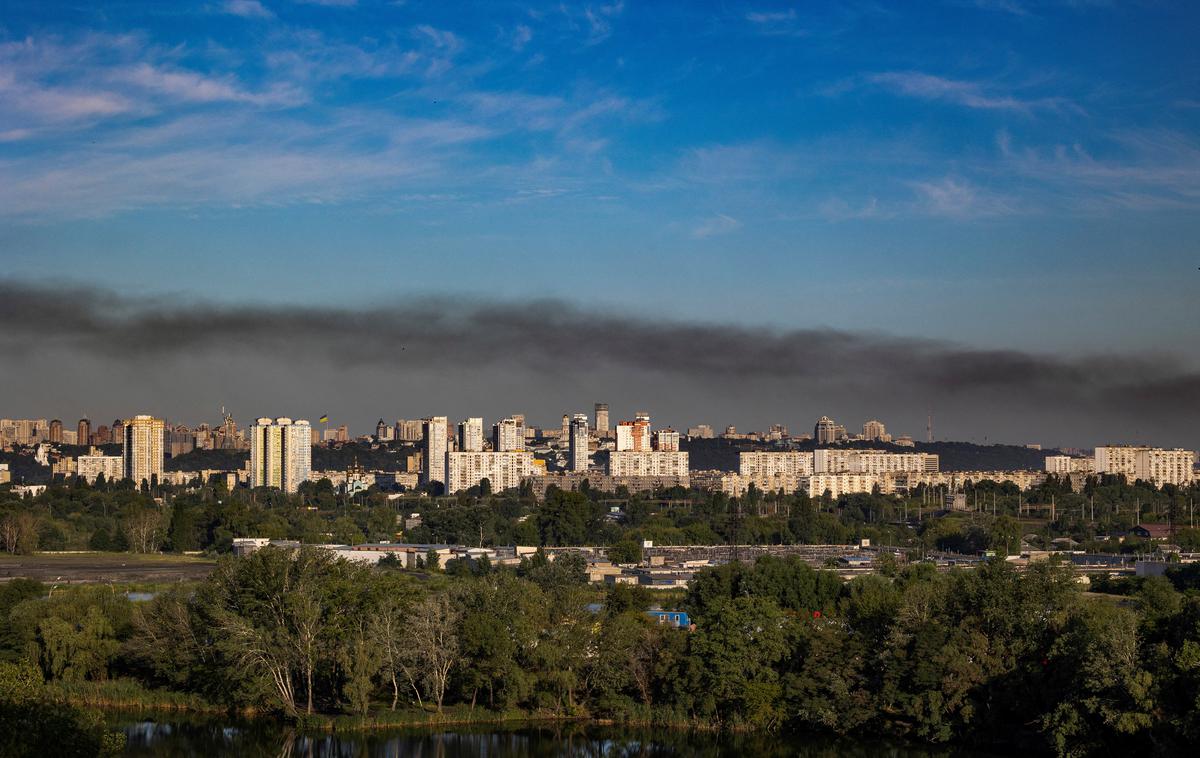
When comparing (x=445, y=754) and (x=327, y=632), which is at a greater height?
(x=327, y=632)

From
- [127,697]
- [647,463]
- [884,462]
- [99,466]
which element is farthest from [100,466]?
[127,697]

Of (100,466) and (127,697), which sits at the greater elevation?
(100,466)

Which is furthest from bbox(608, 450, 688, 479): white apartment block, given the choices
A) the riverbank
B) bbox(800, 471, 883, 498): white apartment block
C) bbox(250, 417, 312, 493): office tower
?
the riverbank

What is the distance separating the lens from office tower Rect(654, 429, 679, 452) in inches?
4429

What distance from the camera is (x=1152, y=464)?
96188mm

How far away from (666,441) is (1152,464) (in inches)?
1419

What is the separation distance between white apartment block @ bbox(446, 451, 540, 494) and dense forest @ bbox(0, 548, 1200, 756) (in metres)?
65.6

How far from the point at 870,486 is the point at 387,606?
71.5 meters

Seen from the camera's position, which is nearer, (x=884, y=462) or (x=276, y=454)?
(x=276, y=454)

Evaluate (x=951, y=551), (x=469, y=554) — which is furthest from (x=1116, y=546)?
(x=469, y=554)

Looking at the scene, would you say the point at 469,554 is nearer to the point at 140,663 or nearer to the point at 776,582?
the point at 776,582

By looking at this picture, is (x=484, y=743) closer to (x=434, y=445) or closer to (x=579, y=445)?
(x=434, y=445)

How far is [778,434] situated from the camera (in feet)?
504

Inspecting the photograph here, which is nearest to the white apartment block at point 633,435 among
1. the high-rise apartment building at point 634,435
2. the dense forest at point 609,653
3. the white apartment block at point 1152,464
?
the high-rise apartment building at point 634,435
